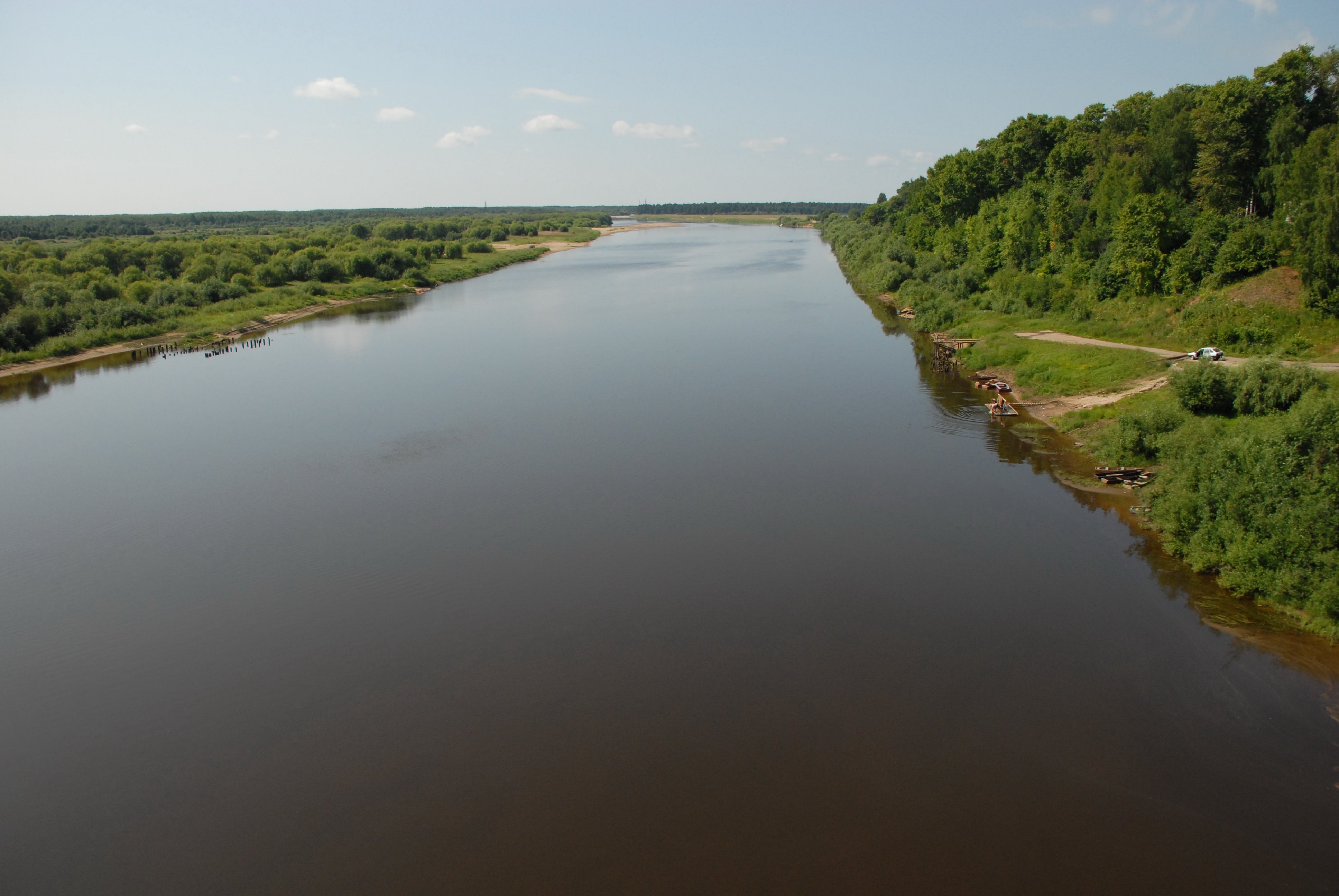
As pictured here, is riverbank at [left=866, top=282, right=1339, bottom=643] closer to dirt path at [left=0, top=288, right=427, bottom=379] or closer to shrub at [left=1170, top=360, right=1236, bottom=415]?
shrub at [left=1170, top=360, right=1236, bottom=415]

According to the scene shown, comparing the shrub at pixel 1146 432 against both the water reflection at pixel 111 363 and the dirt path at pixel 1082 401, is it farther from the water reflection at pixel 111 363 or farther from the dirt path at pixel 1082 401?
the water reflection at pixel 111 363

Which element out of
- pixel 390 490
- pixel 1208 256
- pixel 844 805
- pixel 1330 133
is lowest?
pixel 844 805

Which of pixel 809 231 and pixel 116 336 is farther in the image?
pixel 809 231

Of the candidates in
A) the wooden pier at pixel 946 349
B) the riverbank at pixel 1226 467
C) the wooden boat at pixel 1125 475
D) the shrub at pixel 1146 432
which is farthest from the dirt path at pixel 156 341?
the shrub at pixel 1146 432

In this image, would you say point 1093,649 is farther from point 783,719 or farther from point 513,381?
point 513,381

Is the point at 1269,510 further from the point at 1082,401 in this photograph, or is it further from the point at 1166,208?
the point at 1166,208

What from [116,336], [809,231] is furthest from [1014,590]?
[809,231]
